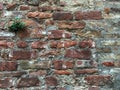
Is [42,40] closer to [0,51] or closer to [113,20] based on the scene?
[0,51]

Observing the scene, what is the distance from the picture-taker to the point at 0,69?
2.77 metres

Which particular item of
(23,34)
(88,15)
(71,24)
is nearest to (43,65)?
(23,34)

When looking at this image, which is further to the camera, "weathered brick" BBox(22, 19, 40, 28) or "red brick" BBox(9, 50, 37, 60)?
"weathered brick" BBox(22, 19, 40, 28)

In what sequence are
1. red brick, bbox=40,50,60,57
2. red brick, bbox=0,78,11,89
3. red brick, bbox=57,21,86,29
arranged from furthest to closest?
red brick, bbox=57,21,86,29 → red brick, bbox=40,50,60,57 → red brick, bbox=0,78,11,89

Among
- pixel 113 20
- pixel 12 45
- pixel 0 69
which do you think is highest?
pixel 113 20

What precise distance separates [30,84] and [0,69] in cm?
30

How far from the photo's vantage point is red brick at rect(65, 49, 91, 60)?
2836 millimetres

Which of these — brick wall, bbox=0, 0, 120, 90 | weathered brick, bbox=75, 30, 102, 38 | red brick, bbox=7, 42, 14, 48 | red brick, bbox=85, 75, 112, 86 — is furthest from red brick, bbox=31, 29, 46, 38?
red brick, bbox=85, 75, 112, 86

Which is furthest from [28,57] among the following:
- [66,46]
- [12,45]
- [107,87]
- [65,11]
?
[107,87]

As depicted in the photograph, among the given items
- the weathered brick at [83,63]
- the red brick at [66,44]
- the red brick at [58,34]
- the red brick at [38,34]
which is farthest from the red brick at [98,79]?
the red brick at [38,34]

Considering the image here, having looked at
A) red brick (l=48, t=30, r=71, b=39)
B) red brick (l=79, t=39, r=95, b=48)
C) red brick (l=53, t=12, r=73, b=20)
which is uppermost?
red brick (l=53, t=12, r=73, b=20)

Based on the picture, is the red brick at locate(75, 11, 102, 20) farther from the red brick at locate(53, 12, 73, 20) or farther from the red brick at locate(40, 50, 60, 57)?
the red brick at locate(40, 50, 60, 57)

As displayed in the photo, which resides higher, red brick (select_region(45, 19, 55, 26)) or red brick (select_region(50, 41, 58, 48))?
red brick (select_region(45, 19, 55, 26))

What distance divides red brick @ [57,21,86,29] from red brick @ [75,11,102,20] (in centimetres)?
5
